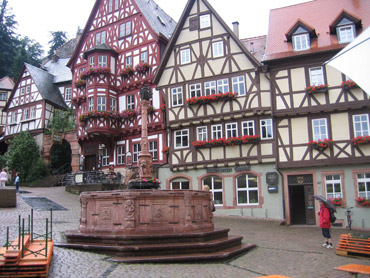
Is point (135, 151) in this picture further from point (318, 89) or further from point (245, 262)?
point (245, 262)

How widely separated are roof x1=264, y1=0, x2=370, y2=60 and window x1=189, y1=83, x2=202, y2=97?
14.8 feet

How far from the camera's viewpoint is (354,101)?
64.9 ft

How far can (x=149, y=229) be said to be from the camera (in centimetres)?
1109

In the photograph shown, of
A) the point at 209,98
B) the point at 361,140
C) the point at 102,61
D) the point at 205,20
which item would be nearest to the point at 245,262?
the point at 361,140

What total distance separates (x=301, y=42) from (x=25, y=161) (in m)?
25.6

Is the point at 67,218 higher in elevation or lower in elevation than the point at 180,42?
lower

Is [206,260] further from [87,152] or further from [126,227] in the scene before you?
[87,152]

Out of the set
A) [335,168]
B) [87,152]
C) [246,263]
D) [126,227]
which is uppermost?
[87,152]

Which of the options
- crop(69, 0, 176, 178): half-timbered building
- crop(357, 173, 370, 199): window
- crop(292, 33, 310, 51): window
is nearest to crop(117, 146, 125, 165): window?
crop(69, 0, 176, 178): half-timbered building

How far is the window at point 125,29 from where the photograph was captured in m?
30.6

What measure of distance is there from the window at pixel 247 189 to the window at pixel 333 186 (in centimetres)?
378

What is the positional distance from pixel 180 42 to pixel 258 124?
774 centimetres

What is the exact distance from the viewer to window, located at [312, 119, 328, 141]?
20.3 meters

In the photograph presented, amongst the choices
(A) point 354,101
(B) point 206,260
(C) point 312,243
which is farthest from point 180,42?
(B) point 206,260
